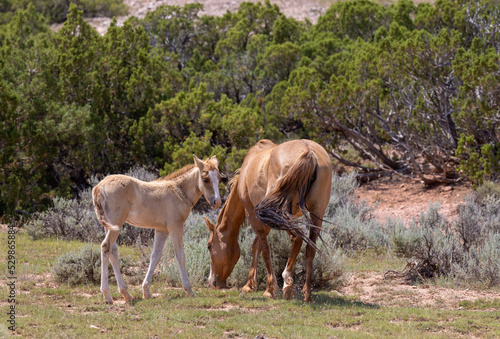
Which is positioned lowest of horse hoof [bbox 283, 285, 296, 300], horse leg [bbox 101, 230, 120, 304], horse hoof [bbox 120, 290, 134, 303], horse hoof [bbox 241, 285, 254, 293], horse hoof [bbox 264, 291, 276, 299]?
horse hoof [bbox 241, 285, 254, 293]

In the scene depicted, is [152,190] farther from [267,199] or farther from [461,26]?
[461,26]

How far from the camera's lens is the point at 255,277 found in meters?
7.98

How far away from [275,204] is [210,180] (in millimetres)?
1068

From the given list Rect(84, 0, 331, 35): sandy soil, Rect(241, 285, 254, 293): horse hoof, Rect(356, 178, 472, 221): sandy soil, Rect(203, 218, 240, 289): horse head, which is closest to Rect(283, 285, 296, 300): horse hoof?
Rect(241, 285, 254, 293): horse hoof

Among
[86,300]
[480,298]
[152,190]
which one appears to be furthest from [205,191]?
[480,298]

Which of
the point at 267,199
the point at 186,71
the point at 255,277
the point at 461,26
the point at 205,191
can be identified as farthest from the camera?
the point at 186,71

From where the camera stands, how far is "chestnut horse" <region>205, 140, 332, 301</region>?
6.71 metres

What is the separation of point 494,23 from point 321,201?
12.9 m

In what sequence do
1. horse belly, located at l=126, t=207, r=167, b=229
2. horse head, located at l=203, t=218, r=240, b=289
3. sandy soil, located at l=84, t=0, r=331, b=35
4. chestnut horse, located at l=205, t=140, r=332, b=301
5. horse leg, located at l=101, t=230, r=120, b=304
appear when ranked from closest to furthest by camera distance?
chestnut horse, located at l=205, t=140, r=332, b=301 → horse leg, located at l=101, t=230, r=120, b=304 → horse belly, located at l=126, t=207, r=167, b=229 → horse head, located at l=203, t=218, r=240, b=289 → sandy soil, located at l=84, t=0, r=331, b=35

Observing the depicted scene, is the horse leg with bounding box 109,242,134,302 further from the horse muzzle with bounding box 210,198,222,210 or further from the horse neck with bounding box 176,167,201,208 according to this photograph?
the horse muzzle with bounding box 210,198,222,210

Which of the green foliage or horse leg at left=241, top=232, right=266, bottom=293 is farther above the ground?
the green foliage

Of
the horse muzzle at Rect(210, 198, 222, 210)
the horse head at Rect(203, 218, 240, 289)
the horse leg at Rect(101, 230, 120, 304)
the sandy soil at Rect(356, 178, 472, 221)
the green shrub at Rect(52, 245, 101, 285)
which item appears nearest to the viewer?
the horse leg at Rect(101, 230, 120, 304)

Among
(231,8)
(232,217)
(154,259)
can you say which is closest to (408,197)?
(232,217)

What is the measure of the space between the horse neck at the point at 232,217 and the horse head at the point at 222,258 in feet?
0.25
